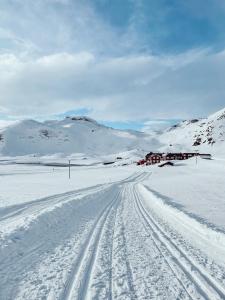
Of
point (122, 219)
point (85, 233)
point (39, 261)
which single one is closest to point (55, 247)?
point (39, 261)

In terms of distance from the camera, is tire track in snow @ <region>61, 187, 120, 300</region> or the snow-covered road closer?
tire track in snow @ <region>61, 187, 120, 300</region>

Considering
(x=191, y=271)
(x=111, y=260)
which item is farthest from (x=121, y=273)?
(x=191, y=271)

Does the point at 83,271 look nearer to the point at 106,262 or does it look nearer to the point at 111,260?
the point at 106,262

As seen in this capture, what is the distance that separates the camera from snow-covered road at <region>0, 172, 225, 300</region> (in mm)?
6465

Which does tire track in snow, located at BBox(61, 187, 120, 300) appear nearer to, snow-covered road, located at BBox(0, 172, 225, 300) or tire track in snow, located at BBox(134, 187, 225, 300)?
snow-covered road, located at BBox(0, 172, 225, 300)

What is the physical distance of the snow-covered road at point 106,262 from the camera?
21.2 feet

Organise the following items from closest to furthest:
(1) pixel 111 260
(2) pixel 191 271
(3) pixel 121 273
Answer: (3) pixel 121 273, (2) pixel 191 271, (1) pixel 111 260

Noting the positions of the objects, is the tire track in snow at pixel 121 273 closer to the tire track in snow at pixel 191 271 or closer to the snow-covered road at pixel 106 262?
the snow-covered road at pixel 106 262

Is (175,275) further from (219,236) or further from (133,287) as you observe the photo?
(219,236)

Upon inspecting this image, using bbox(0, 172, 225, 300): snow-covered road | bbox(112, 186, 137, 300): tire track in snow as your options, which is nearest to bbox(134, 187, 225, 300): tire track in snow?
bbox(0, 172, 225, 300): snow-covered road

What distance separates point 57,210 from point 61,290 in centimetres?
1146

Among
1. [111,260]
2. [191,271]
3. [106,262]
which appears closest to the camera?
[191,271]

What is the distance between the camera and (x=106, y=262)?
8.26 m

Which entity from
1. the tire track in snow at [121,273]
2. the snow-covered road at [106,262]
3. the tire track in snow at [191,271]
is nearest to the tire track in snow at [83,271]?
the snow-covered road at [106,262]
